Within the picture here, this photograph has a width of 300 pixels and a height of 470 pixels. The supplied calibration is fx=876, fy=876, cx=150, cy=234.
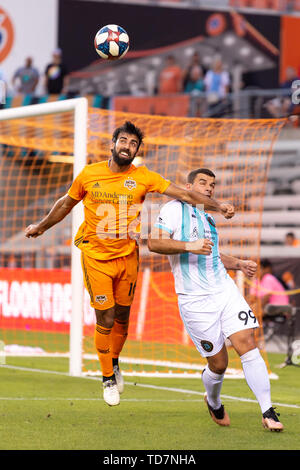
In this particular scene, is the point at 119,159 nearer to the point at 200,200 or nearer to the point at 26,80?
the point at 200,200

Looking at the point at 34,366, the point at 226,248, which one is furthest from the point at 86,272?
the point at 226,248

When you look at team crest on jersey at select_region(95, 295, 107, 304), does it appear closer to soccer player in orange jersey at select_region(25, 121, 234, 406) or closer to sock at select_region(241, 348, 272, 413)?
soccer player in orange jersey at select_region(25, 121, 234, 406)

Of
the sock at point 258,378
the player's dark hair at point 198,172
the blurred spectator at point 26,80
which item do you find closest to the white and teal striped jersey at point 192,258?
the player's dark hair at point 198,172

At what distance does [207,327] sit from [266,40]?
859 inches

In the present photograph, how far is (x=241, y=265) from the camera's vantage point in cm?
732

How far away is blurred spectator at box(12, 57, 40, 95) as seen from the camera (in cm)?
2423

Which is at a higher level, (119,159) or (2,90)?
(2,90)

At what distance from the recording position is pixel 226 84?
74.0ft

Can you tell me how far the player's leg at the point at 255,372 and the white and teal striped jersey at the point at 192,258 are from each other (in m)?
0.46

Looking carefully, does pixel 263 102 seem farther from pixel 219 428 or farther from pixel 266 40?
pixel 219 428

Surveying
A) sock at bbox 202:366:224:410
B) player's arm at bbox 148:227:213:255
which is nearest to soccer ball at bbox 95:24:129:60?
player's arm at bbox 148:227:213:255

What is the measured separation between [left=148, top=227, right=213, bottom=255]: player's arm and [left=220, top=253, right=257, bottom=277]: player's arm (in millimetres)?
516

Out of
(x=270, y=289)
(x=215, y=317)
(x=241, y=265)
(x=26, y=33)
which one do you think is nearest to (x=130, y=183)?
(x=241, y=265)

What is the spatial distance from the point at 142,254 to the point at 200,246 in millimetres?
10147
